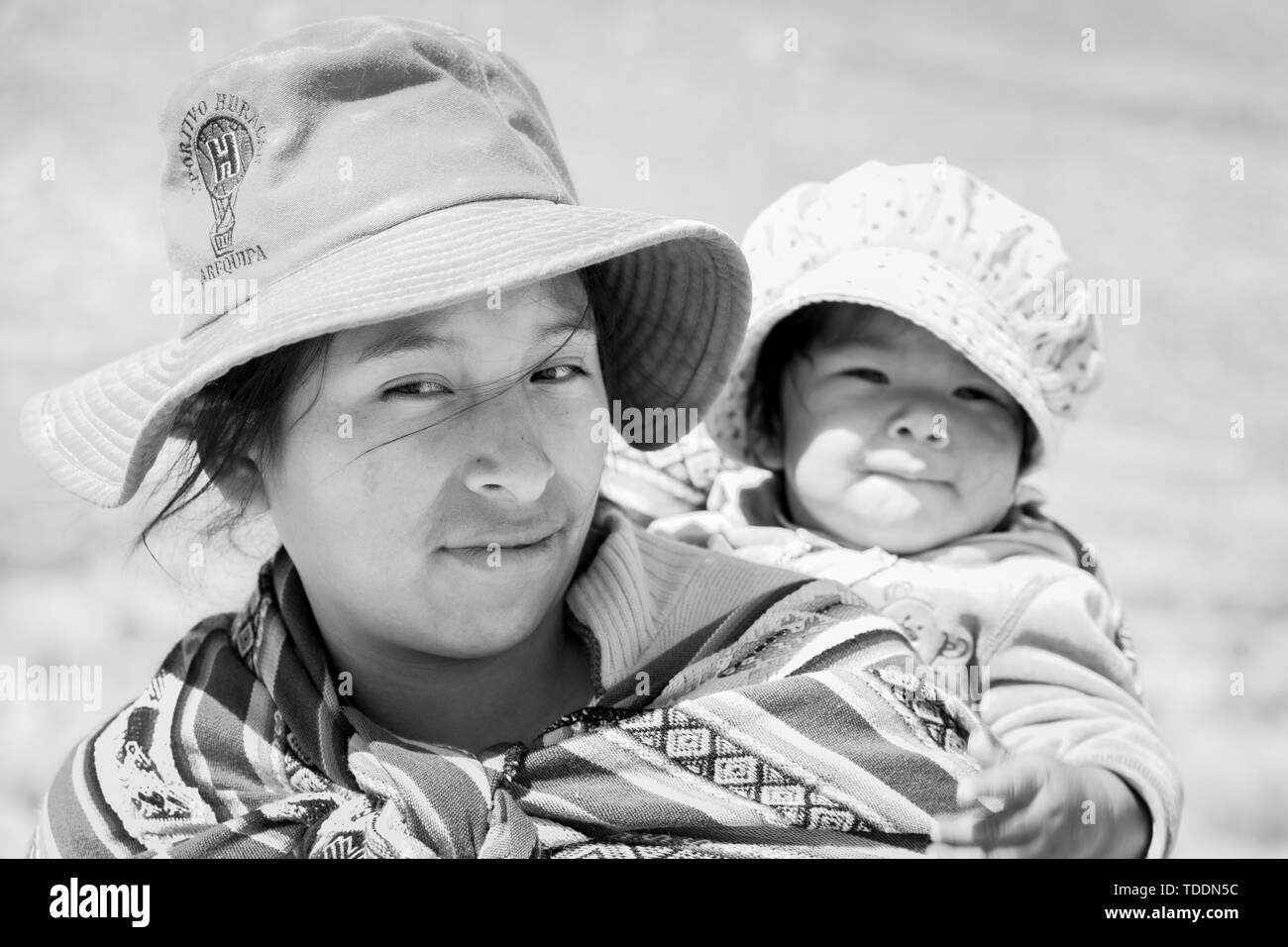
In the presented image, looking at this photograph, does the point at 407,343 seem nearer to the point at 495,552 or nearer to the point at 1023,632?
the point at 495,552

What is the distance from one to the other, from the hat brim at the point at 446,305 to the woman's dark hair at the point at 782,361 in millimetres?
458

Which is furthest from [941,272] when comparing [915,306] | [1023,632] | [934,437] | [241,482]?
[241,482]

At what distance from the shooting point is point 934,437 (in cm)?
200

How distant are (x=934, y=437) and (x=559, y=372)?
0.74m

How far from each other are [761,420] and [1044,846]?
0.95 m

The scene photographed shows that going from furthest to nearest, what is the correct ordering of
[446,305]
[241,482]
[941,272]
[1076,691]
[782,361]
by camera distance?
[782,361] < [941,272] < [1076,691] < [241,482] < [446,305]

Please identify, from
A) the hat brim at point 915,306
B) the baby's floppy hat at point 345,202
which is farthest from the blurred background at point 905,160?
the baby's floppy hat at point 345,202

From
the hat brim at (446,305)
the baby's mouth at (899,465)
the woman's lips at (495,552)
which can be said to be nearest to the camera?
the hat brim at (446,305)

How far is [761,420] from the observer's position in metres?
2.23

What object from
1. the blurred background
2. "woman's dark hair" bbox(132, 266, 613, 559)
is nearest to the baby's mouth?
"woman's dark hair" bbox(132, 266, 613, 559)

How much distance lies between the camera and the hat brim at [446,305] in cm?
127

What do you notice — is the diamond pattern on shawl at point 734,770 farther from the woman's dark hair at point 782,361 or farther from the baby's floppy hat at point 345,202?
the woman's dark hair at point 782,361

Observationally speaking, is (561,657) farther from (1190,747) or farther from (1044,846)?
(1190,747)
